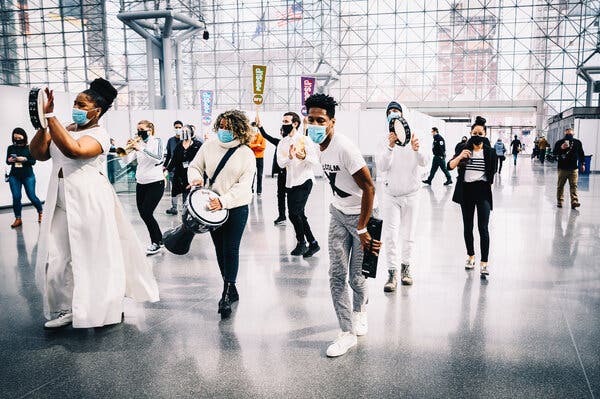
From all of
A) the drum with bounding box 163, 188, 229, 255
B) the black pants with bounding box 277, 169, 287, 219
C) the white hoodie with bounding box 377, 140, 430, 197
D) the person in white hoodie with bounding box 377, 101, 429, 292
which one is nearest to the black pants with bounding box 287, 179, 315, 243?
the person in white hoodie with bounding box 377, 101, 429, 292

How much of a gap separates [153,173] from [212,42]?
1239 inches

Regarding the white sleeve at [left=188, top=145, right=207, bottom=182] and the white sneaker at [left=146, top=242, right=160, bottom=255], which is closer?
the white sleeve at [left=188, top=145, right=207, bottom=182]

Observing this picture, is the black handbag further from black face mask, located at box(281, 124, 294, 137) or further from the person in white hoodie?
black face mask, located at box(281, 124, 294, 137)

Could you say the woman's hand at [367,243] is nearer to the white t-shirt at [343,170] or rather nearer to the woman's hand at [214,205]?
the white t-shirt at [343,170]

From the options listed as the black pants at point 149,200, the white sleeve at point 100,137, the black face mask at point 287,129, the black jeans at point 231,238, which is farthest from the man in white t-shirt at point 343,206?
the black pants at point 149,200

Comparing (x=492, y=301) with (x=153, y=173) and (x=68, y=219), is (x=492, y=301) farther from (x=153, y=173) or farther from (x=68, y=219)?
(x=153, y=173)

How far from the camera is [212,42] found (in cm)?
3500

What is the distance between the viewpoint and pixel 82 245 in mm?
3443

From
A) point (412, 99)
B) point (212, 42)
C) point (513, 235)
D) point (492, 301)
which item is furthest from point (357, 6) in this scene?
point (492, 301)

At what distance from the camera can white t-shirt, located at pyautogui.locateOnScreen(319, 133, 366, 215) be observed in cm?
292

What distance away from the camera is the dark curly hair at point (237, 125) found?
370 cm

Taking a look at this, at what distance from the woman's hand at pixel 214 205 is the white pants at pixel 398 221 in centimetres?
167

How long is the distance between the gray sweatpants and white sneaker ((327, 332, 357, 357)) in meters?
0.04

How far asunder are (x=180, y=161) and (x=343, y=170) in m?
5.55
